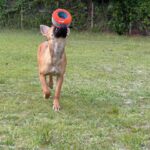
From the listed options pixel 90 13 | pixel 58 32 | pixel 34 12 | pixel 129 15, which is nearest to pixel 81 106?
pixel 58 32

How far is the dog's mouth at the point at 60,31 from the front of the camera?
271 inches

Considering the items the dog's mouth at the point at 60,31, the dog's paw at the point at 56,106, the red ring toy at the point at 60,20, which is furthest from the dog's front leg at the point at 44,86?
the red ring toy at the point at 60,20

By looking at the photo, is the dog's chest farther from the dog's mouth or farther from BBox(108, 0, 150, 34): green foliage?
BBox(108, 0, 150, 34): green foliage

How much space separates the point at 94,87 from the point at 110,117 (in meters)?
2.48

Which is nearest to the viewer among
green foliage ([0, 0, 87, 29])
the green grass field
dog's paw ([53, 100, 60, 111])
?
the green grass field

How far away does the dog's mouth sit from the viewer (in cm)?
687

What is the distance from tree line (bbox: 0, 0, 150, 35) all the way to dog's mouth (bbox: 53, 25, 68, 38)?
55.1 feet

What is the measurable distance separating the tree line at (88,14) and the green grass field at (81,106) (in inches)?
367

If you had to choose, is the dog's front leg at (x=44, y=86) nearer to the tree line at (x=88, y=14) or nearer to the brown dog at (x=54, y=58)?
the brown dog at (x=54, y=58)

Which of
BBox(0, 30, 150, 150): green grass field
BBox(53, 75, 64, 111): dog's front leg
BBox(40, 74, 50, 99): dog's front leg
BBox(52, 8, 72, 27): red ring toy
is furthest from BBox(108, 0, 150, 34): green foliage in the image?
BBox(52, 8, 72, 27): red ring toy

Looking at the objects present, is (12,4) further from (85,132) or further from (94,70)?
(85,132)

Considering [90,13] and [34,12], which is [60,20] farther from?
[34,12]

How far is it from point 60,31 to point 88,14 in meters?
18.0

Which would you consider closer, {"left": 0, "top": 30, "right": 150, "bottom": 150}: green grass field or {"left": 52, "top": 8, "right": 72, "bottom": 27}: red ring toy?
{"left": 0, "top": 30, "right": 150, "bottom": 150}: green grass field
